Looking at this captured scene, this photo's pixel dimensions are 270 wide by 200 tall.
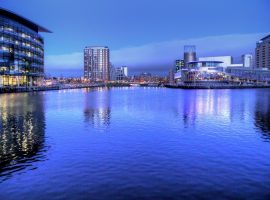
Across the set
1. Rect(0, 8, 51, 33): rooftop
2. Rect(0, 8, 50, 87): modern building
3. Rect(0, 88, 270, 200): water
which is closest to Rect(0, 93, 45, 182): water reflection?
Rect(0, 88, 270, 200): water

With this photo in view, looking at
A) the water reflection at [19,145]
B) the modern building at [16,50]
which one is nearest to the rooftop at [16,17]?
the modern building at [16,50]

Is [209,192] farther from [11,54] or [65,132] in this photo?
[11,54]

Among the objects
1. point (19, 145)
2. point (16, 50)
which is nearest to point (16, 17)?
point (16, 50)

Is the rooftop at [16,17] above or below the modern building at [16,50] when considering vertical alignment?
above

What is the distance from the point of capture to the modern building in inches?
6358

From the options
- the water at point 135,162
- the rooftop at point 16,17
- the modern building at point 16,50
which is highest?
the rooftop at point 16,17

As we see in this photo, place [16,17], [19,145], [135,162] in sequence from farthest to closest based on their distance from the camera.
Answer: [16,17], [19,145], [135,162]

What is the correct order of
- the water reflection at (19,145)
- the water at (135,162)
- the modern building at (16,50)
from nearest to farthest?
the water at (135,162) < the water reflection at (19,145) < the modern building at (16,50)

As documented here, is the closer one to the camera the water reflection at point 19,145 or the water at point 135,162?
the water at point 135,162

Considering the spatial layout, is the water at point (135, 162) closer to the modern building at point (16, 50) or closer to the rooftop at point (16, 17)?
the modern building at point (16, 50)

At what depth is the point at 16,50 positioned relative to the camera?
6781 inches

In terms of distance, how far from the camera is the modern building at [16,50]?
161500 mm

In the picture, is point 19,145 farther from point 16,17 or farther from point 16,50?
point 16,17

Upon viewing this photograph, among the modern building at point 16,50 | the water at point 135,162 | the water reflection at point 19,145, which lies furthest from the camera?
the modern building at point 16,50
